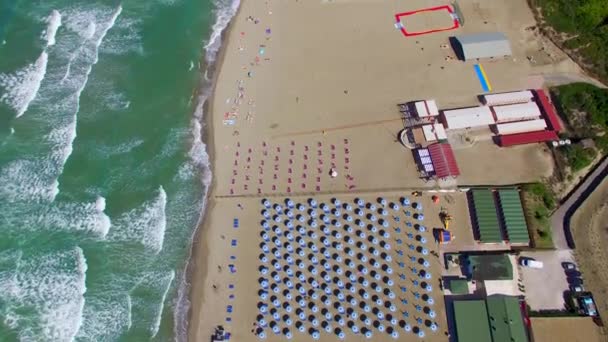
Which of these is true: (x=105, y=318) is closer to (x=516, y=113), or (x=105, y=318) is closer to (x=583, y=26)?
(x=516, y=113)

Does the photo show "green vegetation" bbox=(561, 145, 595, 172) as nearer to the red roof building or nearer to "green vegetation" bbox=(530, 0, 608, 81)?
the red roof building

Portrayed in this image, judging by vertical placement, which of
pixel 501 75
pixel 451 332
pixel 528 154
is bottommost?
pixel 451 332

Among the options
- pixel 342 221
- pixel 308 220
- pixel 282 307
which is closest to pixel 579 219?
pixel 342 221

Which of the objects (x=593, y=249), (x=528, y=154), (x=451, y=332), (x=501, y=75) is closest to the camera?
(x=451, y=332)

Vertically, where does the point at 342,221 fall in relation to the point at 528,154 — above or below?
below

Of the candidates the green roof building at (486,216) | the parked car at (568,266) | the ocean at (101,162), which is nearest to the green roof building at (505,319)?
the green roof building at (486,216)

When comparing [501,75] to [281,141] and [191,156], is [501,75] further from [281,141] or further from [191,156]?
[191,156]

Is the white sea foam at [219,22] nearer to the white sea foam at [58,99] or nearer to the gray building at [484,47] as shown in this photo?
the white sea foam at [58,99]
